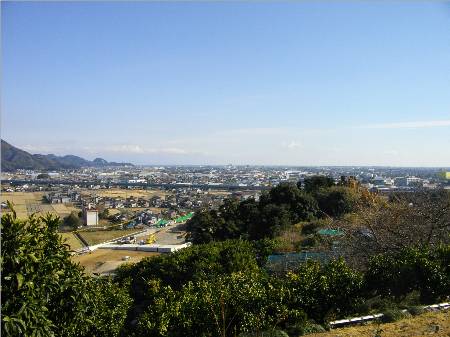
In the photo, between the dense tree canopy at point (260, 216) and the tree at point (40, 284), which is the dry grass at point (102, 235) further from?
the tree at point (40, 284)

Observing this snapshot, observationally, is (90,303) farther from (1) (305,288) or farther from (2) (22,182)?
(2) (22,182)

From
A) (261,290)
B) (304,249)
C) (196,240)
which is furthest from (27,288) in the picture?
(196,240)

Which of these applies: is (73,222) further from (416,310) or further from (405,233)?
(416,310)

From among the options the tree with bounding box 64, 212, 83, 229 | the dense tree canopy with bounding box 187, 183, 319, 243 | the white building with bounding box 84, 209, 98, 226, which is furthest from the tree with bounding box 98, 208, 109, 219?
the dense tree canopy with bounding box 187, 183, 319, 243

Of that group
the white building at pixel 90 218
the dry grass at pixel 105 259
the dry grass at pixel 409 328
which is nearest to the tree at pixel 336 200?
the dry grass at pixel 105 259

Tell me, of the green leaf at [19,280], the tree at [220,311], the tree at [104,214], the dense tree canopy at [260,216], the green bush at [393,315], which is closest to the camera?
the green leaf at [19,280]

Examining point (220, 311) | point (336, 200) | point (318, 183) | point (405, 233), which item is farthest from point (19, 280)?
point (318, 183)

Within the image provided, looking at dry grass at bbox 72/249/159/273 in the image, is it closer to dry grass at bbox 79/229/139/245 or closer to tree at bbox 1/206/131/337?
dry grass at bbox 79/229/139/245
